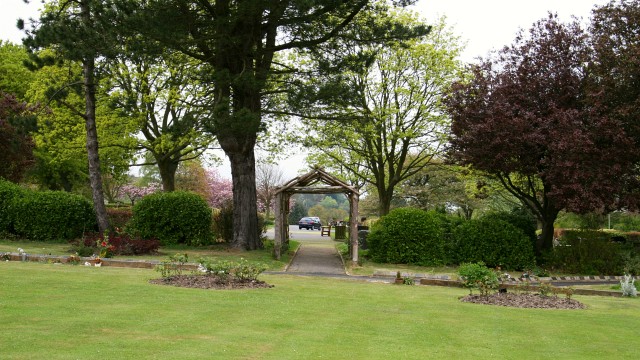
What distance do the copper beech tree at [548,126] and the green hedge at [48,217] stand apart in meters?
15.6

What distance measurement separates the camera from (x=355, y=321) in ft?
28.9

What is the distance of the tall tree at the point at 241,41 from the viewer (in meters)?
19.1

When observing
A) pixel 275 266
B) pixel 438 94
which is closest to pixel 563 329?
pixel 275 266

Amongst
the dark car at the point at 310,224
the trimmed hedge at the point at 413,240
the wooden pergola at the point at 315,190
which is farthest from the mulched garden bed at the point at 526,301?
the dark car at the point at 310,224

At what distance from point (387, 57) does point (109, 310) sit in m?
26.9

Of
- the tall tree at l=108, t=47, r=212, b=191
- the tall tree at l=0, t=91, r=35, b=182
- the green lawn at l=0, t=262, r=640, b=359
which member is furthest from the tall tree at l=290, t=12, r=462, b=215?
the green lawn at l=0, t=262, r=640, b=359

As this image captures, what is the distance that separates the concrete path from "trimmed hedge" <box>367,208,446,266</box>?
1998 millimetres

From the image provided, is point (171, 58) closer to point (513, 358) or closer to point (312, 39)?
point (312, 39)

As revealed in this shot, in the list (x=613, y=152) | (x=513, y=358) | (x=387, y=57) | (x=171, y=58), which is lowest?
(x=513, y=358)

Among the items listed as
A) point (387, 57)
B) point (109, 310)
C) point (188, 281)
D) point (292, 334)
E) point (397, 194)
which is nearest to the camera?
point (292, 334)

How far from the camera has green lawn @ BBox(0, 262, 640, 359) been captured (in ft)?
21.8

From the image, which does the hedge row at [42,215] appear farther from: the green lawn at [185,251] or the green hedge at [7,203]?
the green lawn at [185,251]

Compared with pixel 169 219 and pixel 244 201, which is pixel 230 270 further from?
pixel 169 219

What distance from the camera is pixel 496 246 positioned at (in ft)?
73.6
